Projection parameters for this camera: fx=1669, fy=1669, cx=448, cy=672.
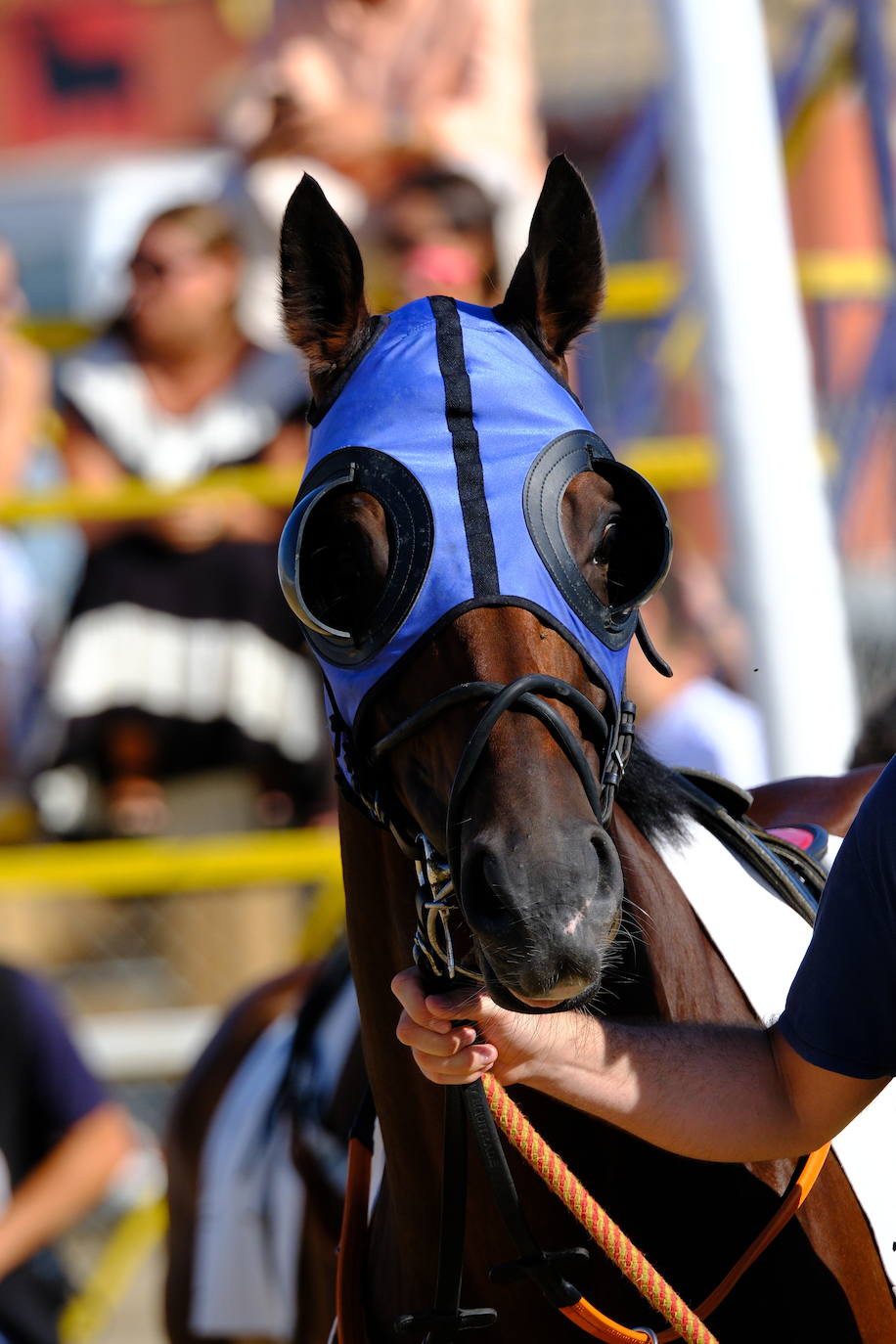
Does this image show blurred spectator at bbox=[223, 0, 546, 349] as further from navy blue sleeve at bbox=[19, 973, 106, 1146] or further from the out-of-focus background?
navy blue sleeve at bbox=[19, 973, 106, 1146]

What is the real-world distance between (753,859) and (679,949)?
291 mm

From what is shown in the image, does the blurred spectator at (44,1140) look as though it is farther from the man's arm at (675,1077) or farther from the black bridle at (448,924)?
the man's arm at (675,1077)

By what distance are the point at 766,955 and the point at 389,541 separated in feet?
2.38

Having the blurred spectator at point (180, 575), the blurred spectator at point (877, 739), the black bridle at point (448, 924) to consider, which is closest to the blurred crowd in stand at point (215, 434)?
the blurred spectator at point (180, 575)

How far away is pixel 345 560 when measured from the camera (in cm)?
179

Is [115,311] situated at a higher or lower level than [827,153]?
lower

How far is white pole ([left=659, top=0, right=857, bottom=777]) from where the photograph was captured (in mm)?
4422

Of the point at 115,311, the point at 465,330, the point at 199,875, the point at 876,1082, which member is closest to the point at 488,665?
the point at 465,330

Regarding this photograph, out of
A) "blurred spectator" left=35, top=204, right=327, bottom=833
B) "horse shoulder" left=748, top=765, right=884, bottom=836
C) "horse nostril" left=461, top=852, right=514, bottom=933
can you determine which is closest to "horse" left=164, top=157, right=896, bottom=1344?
"horse nostril" left=461, top=852, right=514, bottom=933

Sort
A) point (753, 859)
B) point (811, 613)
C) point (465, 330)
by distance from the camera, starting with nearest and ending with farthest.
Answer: point (465, 330), point (753, 859), point (811, 613)

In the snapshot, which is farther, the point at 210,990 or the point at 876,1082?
the point at 210,990

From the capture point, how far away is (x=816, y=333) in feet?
19.4

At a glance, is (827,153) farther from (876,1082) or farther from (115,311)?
(876,1082)

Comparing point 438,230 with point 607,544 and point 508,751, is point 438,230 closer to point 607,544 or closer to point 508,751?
point 607,544
